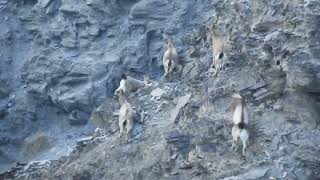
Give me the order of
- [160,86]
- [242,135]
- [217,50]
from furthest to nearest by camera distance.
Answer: [160,86] → [217,50] → [242,135]

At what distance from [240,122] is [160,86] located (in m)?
5.75

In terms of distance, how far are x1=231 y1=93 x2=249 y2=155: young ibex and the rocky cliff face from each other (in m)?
0.31

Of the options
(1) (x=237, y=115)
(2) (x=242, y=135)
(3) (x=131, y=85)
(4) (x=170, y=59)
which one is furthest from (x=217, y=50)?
(2) (x=242, y=135)

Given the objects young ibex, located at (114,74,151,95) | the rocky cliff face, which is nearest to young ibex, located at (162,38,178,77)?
the rocky cliff face

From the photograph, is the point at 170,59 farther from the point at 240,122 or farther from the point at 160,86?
the point at 240,122

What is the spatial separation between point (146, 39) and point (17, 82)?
5.57 metres

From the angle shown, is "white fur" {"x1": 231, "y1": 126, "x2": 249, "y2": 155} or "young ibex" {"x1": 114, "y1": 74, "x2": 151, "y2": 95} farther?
"young ibex" {"x1": 114, "y1": 74, "x2": 151, "y2": 95}

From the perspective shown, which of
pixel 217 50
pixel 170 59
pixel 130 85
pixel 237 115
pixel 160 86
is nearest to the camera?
pixel 237 115

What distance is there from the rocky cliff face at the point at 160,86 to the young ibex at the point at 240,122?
0.31m

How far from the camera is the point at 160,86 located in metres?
22.5

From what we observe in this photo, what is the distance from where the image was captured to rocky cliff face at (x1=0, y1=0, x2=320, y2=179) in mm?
17656

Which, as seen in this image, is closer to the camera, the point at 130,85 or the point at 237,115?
the point at 237,115

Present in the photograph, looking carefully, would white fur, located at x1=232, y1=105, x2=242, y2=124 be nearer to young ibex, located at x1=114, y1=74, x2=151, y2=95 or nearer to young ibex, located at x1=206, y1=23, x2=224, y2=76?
young ibex, located at x1=206, y1=23, x2=224, y2=76

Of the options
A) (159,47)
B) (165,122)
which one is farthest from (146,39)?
(165,122)
